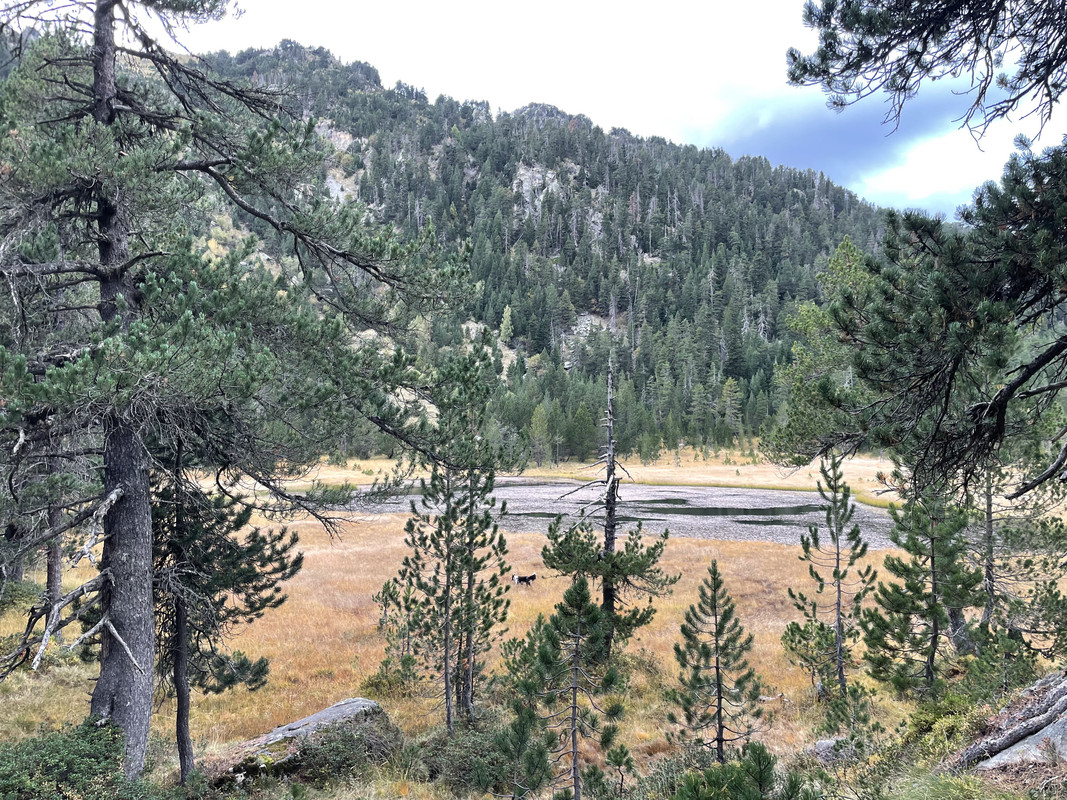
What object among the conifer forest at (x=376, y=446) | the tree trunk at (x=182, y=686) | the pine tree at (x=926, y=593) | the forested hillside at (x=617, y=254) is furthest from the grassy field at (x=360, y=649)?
the forested hillside at (x=617, y=254)

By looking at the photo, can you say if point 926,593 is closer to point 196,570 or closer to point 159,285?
point 196,570

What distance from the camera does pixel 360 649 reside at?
15.3 meters

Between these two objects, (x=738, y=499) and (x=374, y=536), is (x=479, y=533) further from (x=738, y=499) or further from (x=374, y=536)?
(x=738, y=499)

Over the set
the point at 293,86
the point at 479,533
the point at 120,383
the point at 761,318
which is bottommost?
the point at 479,533

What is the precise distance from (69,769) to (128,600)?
4.81 ft

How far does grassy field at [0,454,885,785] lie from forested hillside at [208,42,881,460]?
3352cm

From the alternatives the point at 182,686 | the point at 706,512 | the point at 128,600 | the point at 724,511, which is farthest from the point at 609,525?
the point at 724,511

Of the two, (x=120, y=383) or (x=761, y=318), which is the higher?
(x=761, y=318)

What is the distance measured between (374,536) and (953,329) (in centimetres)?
3360

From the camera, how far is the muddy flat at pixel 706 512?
3073 cm

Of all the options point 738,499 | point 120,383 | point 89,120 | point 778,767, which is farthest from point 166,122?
point 738,499

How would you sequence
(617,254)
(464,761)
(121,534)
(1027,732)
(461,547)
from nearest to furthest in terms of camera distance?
(1027,732) < (121,534) < (464,761) < (461,547) < (617,254)

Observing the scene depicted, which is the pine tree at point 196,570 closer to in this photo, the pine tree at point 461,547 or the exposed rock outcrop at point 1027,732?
the pine tree at point 461,547

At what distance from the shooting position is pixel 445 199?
155m
